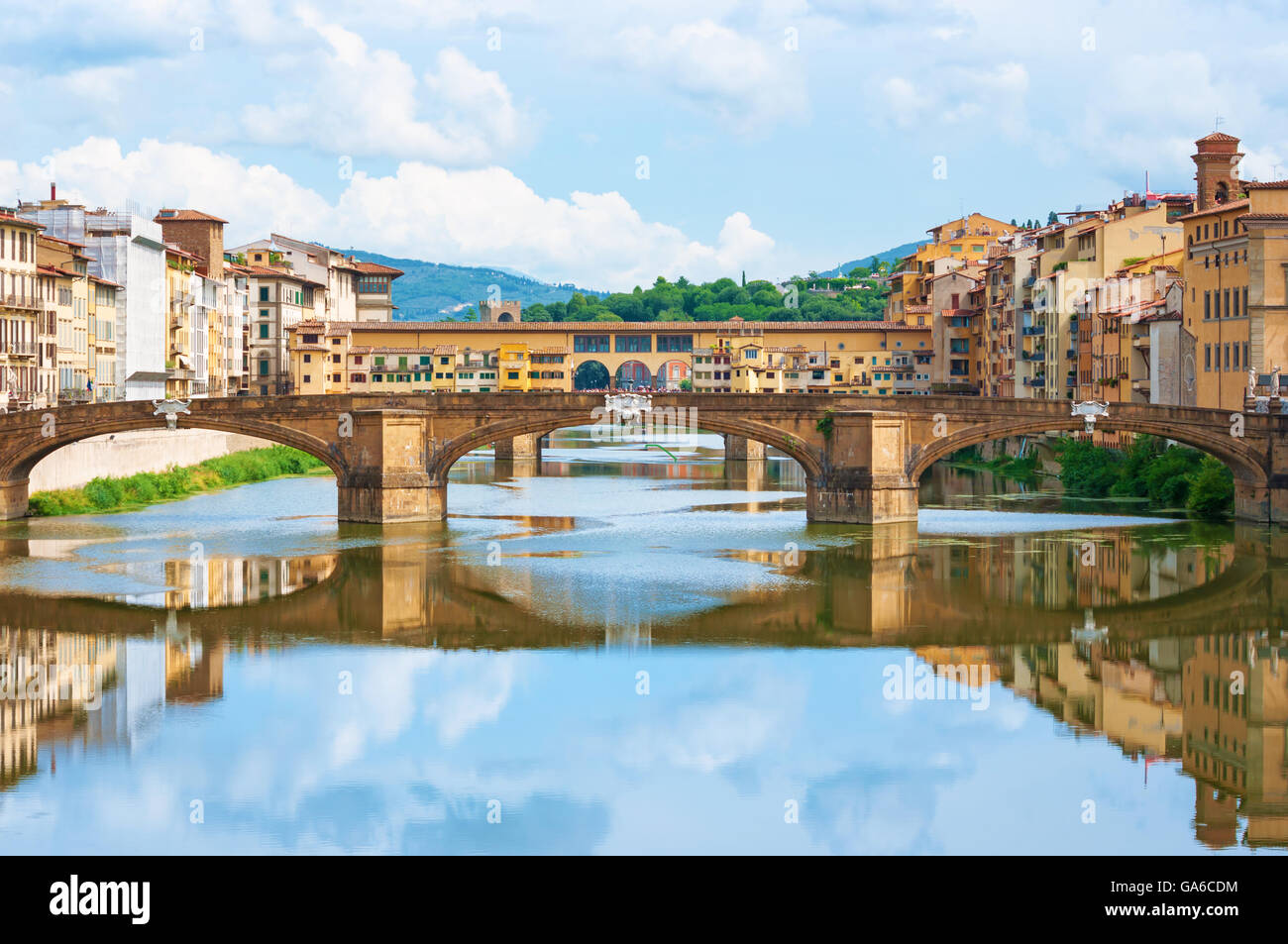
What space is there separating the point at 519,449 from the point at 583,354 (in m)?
18.8

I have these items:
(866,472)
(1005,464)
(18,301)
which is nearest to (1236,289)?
(866,472)

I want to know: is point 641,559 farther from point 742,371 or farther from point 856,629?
point 742,371

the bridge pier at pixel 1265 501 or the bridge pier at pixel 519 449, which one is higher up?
the bridge pier at pixel 519 449

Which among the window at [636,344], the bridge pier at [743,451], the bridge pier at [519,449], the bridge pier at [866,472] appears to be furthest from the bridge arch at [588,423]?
the window at [636,344]

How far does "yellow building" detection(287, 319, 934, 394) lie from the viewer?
327 feet

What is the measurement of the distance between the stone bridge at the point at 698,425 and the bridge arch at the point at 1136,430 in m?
0.04

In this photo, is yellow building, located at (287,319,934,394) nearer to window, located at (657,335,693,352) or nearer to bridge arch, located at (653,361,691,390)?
window, located at (657,335,693,352)

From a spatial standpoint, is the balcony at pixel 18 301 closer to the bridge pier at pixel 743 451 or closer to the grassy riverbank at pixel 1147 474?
the grassy riverbank at pixel 1147 474

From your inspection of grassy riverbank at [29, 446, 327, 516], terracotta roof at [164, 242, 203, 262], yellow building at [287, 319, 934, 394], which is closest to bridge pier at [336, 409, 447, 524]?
grassy riverbank at [29, 446, 327, 516]

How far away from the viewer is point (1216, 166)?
63250 mm

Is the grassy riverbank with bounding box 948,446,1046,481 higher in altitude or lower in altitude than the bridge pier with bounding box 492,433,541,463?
lower

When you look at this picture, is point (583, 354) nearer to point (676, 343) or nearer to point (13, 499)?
point (676, 343)

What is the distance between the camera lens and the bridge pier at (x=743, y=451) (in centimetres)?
8669

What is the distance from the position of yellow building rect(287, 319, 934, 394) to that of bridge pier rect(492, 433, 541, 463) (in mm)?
12495
